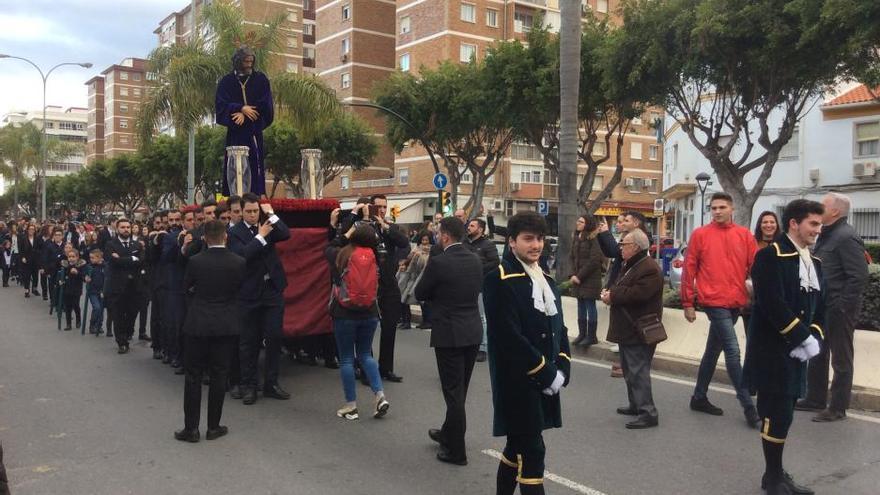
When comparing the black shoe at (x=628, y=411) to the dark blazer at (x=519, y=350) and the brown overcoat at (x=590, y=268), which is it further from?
the brown overcoat at (x=590, y=268)

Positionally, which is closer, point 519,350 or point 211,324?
point 519,350

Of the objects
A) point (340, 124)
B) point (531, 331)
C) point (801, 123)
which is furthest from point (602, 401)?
point (340, 124)

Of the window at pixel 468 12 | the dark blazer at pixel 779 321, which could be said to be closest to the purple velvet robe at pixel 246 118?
the dark blazer at pixel 779 321

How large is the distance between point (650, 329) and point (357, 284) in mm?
2519

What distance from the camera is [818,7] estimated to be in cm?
1459

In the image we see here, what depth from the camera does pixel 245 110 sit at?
359 inches

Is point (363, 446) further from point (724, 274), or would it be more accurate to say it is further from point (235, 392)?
point (724, 274)

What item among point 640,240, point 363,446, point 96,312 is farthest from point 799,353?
point 96,312

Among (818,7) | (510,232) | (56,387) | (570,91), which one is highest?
(818,7)

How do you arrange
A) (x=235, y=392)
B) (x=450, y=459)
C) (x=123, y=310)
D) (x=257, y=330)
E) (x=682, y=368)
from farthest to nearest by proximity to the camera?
(x=123, y=310), (x=682, y=368), (x=235, y=392), (x=257, y=330), (x=450, y=459)

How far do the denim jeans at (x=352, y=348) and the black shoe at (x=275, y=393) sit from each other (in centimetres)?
109

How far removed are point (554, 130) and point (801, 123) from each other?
424 inches

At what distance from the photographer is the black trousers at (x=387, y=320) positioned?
8070 millimetres

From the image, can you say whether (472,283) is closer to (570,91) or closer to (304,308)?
(304,308)
